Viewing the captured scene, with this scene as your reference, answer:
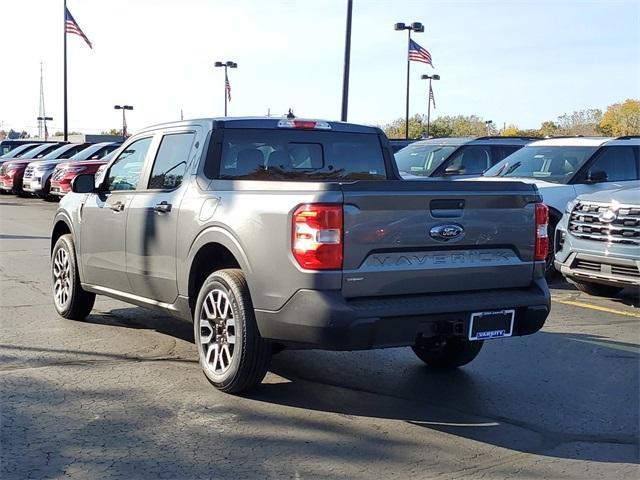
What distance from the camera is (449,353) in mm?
6051

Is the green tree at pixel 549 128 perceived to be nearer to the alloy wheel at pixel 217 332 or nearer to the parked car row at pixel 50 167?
the parked car row at pixel 50 167

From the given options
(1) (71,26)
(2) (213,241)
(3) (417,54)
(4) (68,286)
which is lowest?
(4) (68,286)

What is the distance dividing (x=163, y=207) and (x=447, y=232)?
221 cm

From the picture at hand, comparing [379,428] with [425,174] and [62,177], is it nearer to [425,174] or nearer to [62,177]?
[425,174]

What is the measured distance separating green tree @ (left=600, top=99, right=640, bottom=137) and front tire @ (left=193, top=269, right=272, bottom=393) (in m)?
50.1

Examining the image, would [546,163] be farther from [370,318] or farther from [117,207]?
[370,318]

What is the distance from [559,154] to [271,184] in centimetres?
743

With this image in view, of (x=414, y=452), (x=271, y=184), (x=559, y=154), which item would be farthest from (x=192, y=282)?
(x=559, y=154)

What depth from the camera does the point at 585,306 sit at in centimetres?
868

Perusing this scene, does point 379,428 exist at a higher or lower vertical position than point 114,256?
lower

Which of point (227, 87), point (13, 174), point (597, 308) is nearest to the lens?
point (597, 308)

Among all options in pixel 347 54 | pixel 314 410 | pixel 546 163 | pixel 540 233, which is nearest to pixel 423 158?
pixel 546 163

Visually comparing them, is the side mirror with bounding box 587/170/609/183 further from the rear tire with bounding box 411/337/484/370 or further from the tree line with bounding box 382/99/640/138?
the tree line with bounding box 382/99/640/138

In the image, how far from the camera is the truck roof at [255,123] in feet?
19.6
